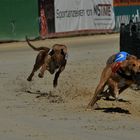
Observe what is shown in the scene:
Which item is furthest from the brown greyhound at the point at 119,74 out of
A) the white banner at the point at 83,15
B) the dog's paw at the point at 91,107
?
the white banner at the point at 83,15

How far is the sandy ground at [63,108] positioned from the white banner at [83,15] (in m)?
10.4

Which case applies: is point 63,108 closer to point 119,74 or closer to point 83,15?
point 119,74

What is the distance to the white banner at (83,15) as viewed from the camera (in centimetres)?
2959

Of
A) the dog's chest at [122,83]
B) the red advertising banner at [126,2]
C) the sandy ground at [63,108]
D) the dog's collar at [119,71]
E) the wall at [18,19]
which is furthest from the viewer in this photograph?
the red advertising banner at [126,2]

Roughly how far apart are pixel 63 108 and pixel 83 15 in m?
19.7

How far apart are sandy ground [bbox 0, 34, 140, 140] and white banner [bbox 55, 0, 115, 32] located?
1040cm

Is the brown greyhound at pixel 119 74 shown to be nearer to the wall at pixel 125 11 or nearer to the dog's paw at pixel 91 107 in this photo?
the dog's paw at pixel 91 107

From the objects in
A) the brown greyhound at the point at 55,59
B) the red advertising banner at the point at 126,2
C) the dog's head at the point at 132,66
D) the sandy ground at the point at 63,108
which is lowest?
the sandy ground at the point at 63,108

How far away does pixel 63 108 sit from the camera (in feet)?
36.7

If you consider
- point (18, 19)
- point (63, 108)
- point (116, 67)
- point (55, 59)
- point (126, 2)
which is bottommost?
point (63, 108)

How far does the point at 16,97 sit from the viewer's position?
494 inches

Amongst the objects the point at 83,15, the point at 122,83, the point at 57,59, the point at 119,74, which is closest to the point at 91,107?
the point at 122,83

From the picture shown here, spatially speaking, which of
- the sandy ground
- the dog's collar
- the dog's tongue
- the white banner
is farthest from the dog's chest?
the white banner

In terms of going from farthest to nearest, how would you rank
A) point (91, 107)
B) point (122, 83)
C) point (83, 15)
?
point (83, 15)
point (91, 107)
point (122, 83)
